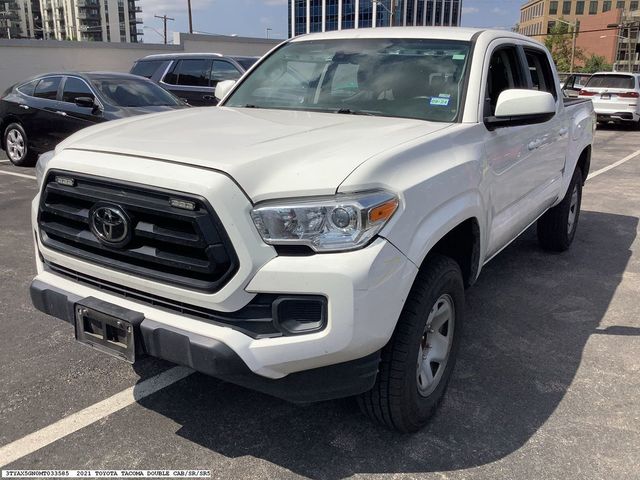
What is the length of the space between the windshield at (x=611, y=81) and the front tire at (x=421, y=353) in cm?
1763

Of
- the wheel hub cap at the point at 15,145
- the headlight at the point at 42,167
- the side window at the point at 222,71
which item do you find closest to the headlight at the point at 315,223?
the headlight at the point at 42,167

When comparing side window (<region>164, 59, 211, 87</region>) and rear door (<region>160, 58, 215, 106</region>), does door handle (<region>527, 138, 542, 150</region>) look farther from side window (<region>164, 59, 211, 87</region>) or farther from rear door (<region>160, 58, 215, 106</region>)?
side window (<region>164, 59, 211, 87</region>)

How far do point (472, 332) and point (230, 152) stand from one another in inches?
88.2

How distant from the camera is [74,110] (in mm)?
8781

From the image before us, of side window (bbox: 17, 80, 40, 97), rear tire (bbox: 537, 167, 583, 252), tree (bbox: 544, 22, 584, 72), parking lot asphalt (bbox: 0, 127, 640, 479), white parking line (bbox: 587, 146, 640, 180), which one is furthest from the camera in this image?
tree (bbox: 544, 22, 584, 72)

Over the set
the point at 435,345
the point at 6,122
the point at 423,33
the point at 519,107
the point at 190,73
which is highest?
the point at 423,33

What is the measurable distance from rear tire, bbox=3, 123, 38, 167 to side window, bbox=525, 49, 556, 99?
7912 mm

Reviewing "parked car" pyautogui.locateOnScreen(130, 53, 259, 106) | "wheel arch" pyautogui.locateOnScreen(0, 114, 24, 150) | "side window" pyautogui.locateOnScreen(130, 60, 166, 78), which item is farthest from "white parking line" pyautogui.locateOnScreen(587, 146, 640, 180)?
"wheel arch" pyautogui.locateOnScreen(0, 114, 24, 150)

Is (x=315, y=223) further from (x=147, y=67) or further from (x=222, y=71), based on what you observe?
(x=147, y=67)

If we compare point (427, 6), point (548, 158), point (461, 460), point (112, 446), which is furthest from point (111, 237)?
point (427, 6)

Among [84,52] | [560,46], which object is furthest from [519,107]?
[560,46]

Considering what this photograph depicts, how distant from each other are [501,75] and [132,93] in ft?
20.8

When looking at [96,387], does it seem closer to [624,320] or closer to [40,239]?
[40,239]

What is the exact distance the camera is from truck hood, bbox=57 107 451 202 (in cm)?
228
